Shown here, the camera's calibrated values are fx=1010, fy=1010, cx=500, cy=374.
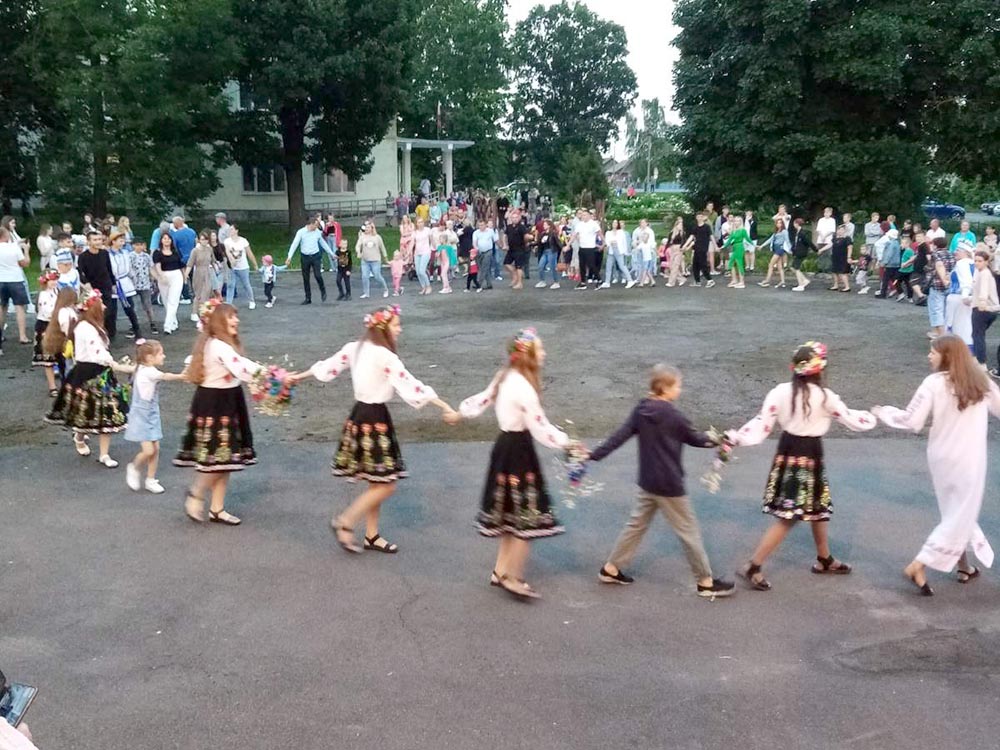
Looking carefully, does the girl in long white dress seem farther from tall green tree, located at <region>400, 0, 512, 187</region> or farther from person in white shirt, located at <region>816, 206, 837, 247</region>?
tall green tree, located at <region>400, 0, 512, 187</region>

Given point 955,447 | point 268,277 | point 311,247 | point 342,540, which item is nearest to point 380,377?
point 342,540

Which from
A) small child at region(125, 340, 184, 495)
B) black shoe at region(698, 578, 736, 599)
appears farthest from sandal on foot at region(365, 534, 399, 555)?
small child at region(125, 340, 184, 495)

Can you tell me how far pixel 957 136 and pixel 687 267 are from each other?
11164mm

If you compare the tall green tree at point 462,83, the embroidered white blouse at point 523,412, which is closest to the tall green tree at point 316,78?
the tall green tree at point 462,83

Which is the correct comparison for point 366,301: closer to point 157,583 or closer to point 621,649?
point 157,583

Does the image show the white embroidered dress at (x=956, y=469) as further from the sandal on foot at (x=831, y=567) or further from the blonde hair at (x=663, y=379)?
the blonde hair at (x=663, y=379)

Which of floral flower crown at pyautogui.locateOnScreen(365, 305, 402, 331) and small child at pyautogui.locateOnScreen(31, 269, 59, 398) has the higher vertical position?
floral flower crown at pyautogui.locateOnScreen(365, 305, 402, 331)

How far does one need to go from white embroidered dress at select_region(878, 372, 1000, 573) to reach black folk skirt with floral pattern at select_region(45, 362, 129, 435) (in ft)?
22.6

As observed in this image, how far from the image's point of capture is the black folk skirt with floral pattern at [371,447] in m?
7.13

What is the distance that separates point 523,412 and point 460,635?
1.40m

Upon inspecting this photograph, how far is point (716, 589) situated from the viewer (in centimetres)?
640

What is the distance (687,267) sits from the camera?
25.8 meters

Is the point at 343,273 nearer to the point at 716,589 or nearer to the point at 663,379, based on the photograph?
the point at 663,379

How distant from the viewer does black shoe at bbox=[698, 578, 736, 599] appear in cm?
640
